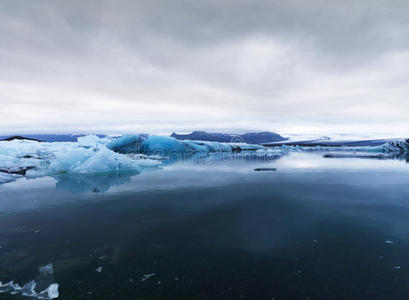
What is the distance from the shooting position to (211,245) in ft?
13.6

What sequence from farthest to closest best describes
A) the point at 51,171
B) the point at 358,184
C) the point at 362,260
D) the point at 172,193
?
the point at 51,171
the point at 358,184
the point at 172,193
the point at 362,260

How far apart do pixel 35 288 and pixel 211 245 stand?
8.49 ft

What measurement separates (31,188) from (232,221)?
872cm

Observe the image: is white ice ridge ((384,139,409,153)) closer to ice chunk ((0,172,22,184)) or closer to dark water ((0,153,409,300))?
dark water ((0,153,409,300))

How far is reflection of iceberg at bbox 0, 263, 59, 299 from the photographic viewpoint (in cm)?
283

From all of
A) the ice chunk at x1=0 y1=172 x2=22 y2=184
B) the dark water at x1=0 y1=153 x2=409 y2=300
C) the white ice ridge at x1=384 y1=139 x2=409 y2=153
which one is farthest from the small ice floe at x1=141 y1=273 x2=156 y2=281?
the white ice ridge at x1=384 y1=139 x2=409 y2=153

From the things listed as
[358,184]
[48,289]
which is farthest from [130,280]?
[358,184]

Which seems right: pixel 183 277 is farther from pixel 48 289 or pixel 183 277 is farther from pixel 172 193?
pixel 172 193

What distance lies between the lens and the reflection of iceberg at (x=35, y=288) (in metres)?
2.83

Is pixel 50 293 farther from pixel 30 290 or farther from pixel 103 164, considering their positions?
pixel 103 164

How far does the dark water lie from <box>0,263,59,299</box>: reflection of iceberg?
0.28 ft

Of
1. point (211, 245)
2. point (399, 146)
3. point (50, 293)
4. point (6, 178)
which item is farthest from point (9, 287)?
point (399, 146)

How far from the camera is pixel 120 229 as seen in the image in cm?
491

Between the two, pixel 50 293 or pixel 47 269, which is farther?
pixel 47 269
